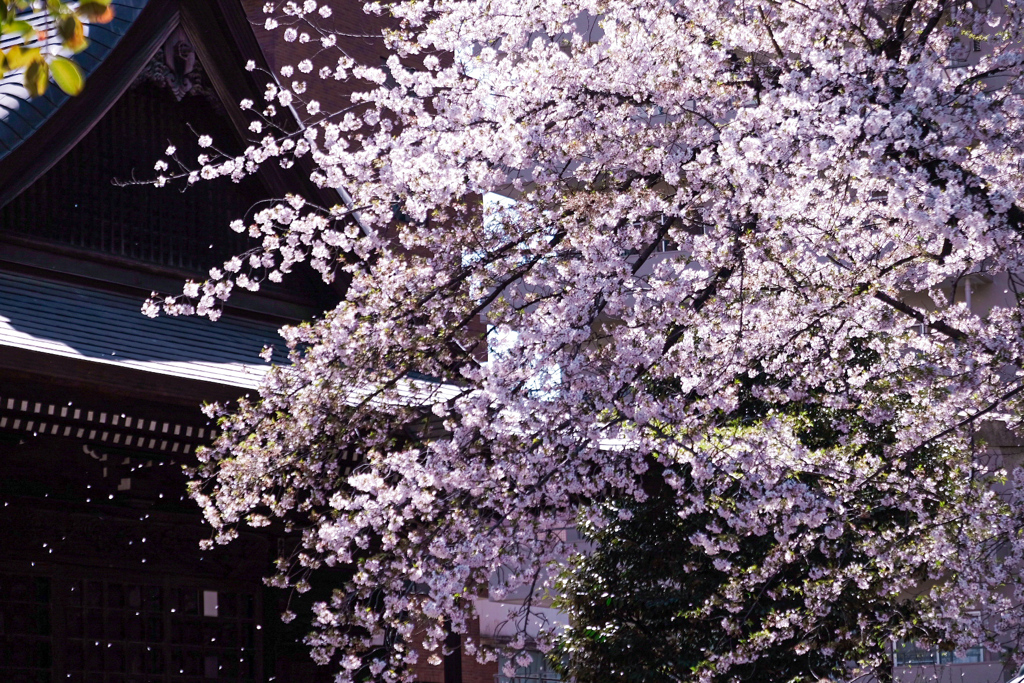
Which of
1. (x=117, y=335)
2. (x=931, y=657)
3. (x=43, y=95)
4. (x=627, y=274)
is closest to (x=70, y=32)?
(x=627, y=274)

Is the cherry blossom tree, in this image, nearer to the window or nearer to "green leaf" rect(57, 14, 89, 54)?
"green leaf" rect(57, 14, 89, 54)

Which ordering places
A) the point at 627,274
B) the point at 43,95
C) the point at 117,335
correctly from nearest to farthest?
1. the point at 627,274
2. the point at 117,335
3. the point at 43,95

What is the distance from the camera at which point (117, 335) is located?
26.6 feet

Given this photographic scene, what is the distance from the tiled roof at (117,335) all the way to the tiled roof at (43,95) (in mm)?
1036

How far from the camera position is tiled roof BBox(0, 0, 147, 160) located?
27.1 feet

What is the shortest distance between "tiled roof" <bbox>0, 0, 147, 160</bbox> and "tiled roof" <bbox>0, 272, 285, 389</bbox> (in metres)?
1.04

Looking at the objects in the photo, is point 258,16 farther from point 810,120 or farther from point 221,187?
point 810,120

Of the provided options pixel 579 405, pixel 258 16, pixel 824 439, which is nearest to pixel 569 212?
pixel 579 405

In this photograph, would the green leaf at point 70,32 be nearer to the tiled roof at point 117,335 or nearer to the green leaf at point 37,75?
the green leaf at point 37,75

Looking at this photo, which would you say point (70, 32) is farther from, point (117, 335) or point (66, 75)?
point (117, 335)

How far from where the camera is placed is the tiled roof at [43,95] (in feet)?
27.1

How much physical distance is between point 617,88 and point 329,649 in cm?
412

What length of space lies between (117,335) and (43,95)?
1864 millimetres

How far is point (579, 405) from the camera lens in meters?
6.83
